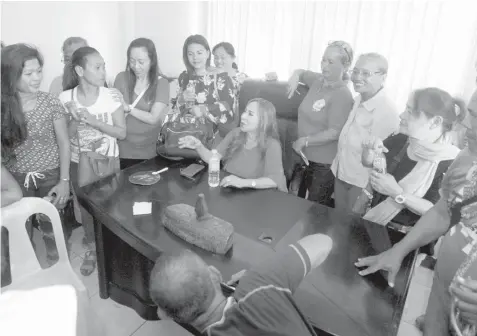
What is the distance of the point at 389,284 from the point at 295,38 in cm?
297

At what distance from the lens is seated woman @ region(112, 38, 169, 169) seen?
2.41m

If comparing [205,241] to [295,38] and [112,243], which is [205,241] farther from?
[295,38]

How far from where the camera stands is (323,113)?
7.96 feet

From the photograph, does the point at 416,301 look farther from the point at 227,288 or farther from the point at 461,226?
the point at 227,288

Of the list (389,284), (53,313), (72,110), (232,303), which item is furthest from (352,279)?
(72,110)

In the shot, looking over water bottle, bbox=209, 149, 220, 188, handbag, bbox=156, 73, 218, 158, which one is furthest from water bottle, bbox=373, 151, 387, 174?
handbag, bbox=156, 73, 218, 158

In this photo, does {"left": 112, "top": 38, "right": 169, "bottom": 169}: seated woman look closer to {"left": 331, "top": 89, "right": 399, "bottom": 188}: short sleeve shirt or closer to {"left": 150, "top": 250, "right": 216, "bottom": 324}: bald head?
{"left": 331, "top": 89, "right": 399, "bottom": 188}: short sleeve shirt

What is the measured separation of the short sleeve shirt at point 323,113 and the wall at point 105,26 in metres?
2.46

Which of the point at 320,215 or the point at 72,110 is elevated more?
the point at 72,110

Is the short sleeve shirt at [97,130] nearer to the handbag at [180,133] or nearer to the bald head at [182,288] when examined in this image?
the handbag at [180,133]

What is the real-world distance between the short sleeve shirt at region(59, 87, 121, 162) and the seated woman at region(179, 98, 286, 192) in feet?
1.60

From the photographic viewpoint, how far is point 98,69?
224cm

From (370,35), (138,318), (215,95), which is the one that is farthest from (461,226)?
(370,35)

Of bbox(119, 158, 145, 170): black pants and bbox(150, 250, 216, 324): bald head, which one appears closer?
bbox(150, 250, 216, 324): bald head
